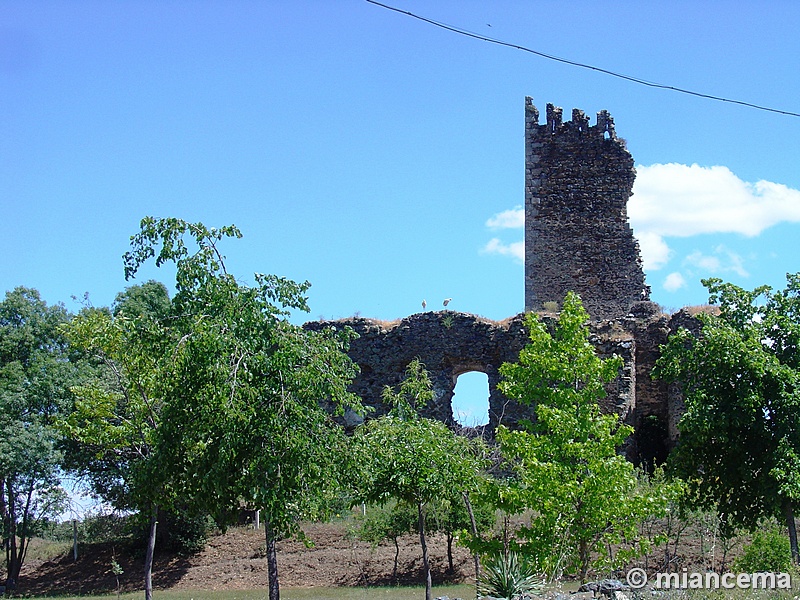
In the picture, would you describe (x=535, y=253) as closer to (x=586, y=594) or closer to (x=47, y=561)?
(x=47, y=561)

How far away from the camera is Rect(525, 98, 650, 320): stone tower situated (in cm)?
2803

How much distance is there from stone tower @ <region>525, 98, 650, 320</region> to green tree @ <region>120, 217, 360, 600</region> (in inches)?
648

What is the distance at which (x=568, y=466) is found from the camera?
13.9 meters

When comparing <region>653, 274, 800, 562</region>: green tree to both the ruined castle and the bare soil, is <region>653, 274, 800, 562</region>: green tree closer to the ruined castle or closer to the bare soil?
the bare soil

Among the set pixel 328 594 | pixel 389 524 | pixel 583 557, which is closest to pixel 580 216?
pixel 389 524

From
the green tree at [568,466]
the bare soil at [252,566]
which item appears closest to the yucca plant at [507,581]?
the green tree at [568,466]

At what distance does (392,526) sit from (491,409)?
4.95 metres

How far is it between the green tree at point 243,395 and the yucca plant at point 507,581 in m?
2.24

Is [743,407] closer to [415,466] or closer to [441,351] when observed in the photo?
[415,466]

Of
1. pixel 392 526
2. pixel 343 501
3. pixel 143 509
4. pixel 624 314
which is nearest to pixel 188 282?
pixel 143 509

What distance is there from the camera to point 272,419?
1167 cm

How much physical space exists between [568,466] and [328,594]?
7075 millimetres

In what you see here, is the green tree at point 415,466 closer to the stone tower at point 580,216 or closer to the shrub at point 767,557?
the shrub at point 767,557

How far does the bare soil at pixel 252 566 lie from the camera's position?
67.1 ft
